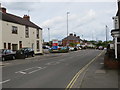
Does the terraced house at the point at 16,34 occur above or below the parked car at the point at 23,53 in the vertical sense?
above

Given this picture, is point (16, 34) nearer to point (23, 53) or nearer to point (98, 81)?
point (23, 53)

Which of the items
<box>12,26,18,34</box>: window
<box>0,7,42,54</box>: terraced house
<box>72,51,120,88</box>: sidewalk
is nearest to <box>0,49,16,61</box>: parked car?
<box>0,7,42,54</box>: terraced house

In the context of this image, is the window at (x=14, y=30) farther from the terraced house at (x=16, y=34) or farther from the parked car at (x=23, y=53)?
the parked car at (x=23, y=53)

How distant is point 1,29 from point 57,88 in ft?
88.6

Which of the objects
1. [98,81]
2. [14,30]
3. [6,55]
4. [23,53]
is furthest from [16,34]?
[98,81]

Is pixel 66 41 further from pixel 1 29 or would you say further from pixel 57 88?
pixel 57 88

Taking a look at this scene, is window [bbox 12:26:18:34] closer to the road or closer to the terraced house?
the terraced house

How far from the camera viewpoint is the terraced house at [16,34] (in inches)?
1400

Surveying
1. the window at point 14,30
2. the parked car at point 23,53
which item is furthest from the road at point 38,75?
the window at point 14,30

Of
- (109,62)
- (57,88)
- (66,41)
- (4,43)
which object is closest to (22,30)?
(4,43)

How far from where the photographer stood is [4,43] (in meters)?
35.2

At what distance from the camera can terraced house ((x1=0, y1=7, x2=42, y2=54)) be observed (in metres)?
35.6

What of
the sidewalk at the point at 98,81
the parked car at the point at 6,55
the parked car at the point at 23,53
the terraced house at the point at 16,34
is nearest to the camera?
the sidewalk at the point at 98,81

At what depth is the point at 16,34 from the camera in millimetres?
39469
